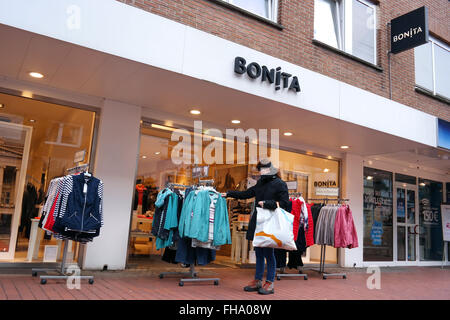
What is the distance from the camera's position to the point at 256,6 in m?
7.61

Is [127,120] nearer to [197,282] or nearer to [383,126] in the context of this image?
[197,282]

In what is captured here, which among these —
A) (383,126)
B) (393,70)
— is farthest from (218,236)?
(393,70)

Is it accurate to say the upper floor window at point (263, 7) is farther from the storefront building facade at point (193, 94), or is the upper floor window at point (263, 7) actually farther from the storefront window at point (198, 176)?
the storefront window at point (198, 176)

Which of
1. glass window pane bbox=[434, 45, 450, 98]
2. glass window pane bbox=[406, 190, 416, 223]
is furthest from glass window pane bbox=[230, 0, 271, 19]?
glass window pane bbox=[406, 190, 416, 223]

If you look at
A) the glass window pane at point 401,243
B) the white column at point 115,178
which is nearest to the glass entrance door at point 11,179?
the white column at point 115,178

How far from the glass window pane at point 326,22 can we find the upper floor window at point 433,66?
2794mm

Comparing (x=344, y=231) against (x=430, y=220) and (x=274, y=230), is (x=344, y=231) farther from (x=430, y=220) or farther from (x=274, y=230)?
(x=430, y=220)

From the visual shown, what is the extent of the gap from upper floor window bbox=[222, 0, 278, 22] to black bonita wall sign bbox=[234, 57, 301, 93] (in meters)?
1.58

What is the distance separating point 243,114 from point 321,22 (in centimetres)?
301

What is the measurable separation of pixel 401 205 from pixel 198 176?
7.93 meters

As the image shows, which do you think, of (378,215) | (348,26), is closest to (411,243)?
(378,215)

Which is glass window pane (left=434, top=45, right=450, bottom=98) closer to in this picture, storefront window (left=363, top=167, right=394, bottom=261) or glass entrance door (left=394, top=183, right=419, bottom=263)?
storefront window (left=363, top=167, right=394, bottom=261)

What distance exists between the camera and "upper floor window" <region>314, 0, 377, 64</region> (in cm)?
871

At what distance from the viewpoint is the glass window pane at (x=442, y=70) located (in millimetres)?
11039
